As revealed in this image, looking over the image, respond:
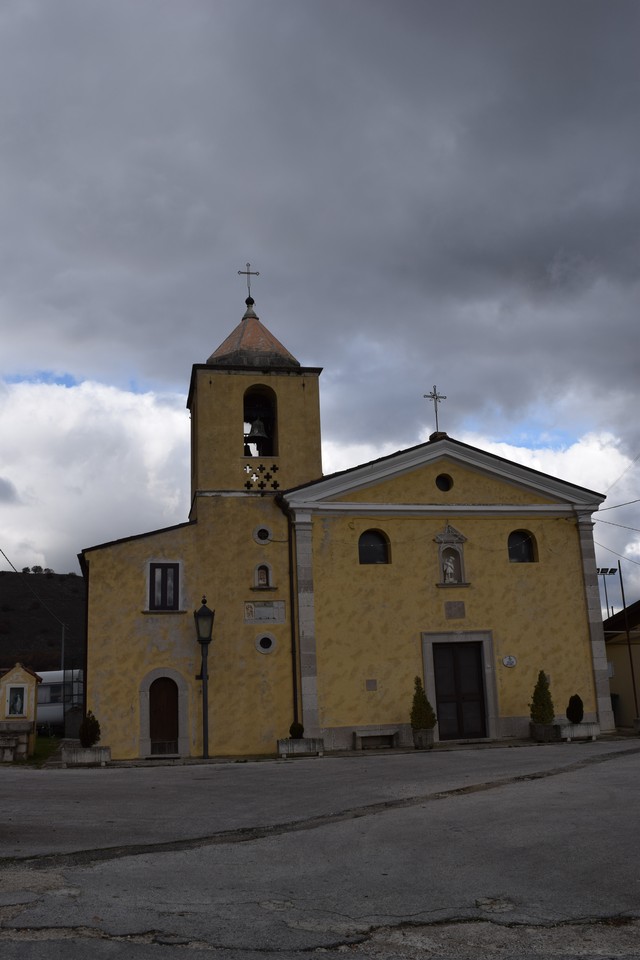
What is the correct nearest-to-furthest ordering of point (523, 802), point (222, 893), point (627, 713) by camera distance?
1. point (222, 893)
2. point (523, 802)
3. point (627, 713)

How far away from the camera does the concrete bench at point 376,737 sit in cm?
2057

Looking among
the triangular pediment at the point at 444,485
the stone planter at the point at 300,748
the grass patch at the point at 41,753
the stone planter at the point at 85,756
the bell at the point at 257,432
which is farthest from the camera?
the bell at the point at 257,432

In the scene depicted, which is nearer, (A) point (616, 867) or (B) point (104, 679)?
(A) point (616, 867)

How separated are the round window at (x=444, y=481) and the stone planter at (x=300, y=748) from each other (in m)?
7.34

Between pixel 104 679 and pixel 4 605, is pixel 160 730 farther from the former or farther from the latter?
pixel 4 605

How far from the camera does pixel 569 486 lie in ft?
75.8

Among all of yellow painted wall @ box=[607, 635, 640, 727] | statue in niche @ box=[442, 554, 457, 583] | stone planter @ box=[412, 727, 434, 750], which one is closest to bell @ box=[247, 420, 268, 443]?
statue in niche @ box=[442, 554, 457, 583]

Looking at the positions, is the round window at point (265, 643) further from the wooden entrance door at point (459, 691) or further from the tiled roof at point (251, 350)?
the tiled roof at point (251, 350)

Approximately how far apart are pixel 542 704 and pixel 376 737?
4132 mm

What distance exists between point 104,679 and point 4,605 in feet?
203

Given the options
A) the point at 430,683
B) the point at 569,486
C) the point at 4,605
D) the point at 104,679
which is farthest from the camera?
the point at 4,605

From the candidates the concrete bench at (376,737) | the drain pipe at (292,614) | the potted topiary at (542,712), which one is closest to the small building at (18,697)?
the drain pipe at (292,614)

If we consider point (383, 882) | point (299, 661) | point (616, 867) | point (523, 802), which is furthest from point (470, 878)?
point (299, 661)

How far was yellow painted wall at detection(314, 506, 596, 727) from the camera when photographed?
2102cm
